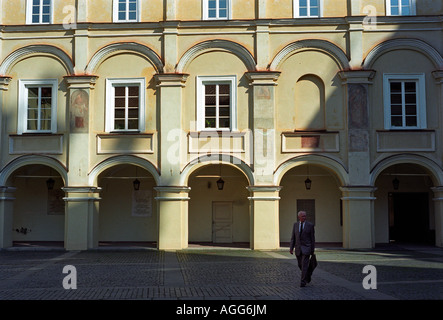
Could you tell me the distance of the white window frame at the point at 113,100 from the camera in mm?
22188

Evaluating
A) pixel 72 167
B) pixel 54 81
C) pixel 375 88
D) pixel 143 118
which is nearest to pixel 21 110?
pixel 54 81

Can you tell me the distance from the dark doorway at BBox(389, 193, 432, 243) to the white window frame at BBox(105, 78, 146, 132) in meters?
11.3

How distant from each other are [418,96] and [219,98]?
7868 millimetres

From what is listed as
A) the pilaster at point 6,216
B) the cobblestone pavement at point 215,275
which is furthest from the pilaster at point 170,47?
the pilaster at point 6,216

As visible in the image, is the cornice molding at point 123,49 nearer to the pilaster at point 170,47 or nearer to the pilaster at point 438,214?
the pilaster at point 170,47

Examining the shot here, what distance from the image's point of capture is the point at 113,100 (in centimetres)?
2247

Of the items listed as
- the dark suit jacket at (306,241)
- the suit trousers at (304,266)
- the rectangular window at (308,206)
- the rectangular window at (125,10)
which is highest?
the rectangular window at (125,10)

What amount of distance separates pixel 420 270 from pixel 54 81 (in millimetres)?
15556

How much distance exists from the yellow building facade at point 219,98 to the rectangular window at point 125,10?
0.04 meters

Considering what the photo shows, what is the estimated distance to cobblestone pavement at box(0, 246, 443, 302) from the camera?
38.0ft

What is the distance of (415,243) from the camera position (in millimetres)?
23719

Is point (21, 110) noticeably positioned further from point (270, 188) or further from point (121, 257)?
point (270, 188)

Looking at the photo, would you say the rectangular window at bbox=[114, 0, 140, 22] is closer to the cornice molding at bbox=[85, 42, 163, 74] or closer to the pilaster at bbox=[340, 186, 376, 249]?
the cornice molding at bbox=[85, 42, 163, 74]

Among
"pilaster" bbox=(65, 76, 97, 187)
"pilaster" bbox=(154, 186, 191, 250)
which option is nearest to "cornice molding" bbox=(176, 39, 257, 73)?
"pilaster" bbox=(65, 76, 97, 187)
